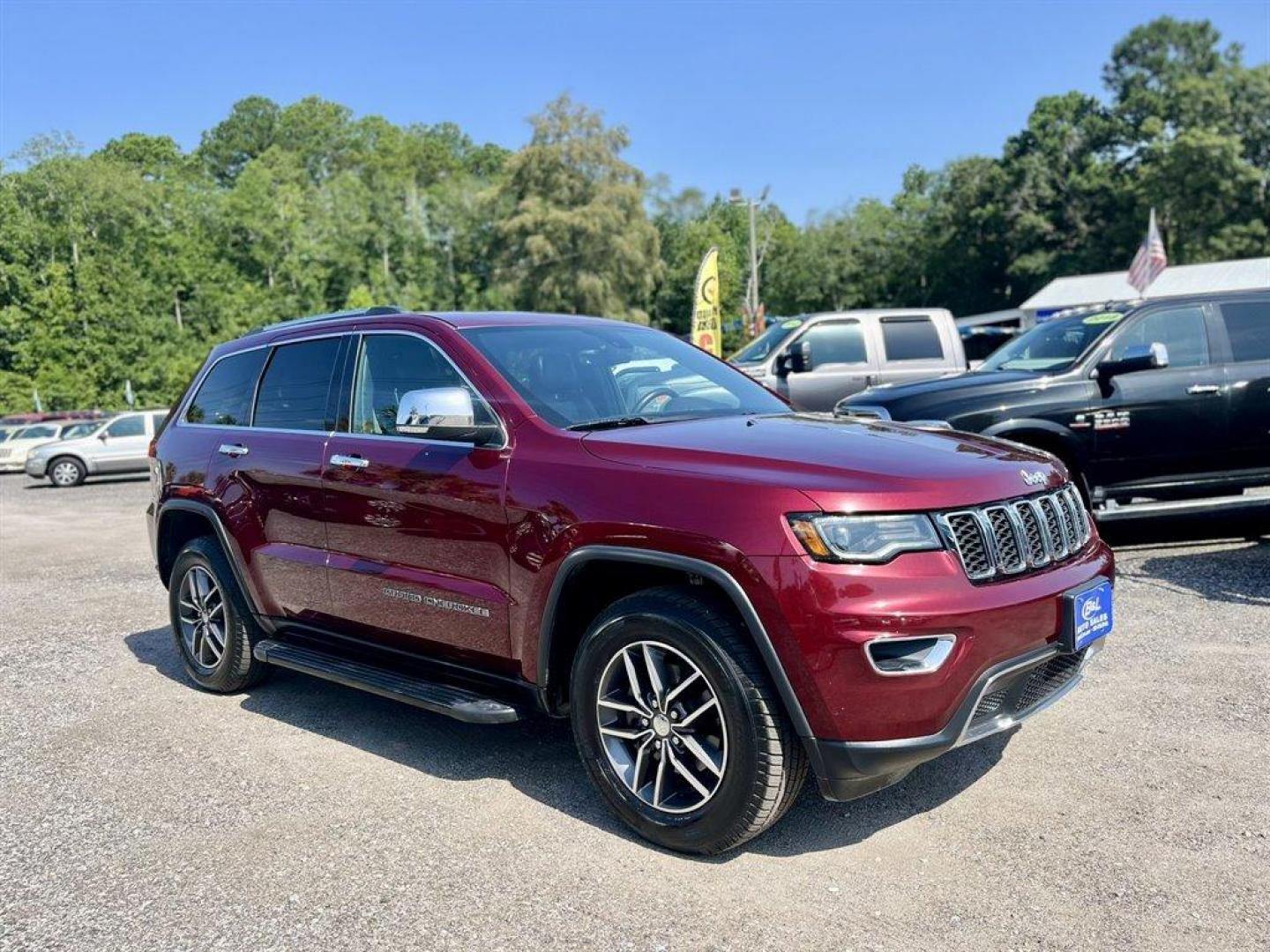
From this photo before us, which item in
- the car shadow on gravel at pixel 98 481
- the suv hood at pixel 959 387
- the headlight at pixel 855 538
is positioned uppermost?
the suv hood at pixel 959 387

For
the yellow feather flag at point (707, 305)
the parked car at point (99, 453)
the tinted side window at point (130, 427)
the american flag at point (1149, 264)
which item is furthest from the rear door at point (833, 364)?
the tinted side window at point (130, 427)

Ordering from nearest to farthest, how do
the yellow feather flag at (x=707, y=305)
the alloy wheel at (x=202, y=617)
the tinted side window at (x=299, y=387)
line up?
the tinted side window at (x=299, y=387), the alloy wheel at (x=202, y=617), the yellow feather flag at (x=707, y=305)

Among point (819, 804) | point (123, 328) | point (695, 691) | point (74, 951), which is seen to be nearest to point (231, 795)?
point (74, 951)

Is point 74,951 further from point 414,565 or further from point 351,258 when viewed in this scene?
point 351,258

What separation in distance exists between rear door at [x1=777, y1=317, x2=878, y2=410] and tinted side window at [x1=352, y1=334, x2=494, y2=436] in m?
8.08

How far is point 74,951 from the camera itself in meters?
3.00

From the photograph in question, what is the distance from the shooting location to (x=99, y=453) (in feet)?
81.2

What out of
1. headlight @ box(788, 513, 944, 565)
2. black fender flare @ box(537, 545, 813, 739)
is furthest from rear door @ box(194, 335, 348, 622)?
headlight @ box(788, 513, 944, 565)

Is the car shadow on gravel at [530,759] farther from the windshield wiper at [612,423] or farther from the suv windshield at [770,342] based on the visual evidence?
the suv windshield at [770,342]

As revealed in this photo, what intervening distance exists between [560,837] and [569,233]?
52.8 meters

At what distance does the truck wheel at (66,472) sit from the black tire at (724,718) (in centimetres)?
2491

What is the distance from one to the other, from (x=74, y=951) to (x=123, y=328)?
5257 centimetres

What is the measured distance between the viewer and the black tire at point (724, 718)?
3137 millimetres

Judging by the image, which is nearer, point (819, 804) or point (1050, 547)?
point (1050, 547)
